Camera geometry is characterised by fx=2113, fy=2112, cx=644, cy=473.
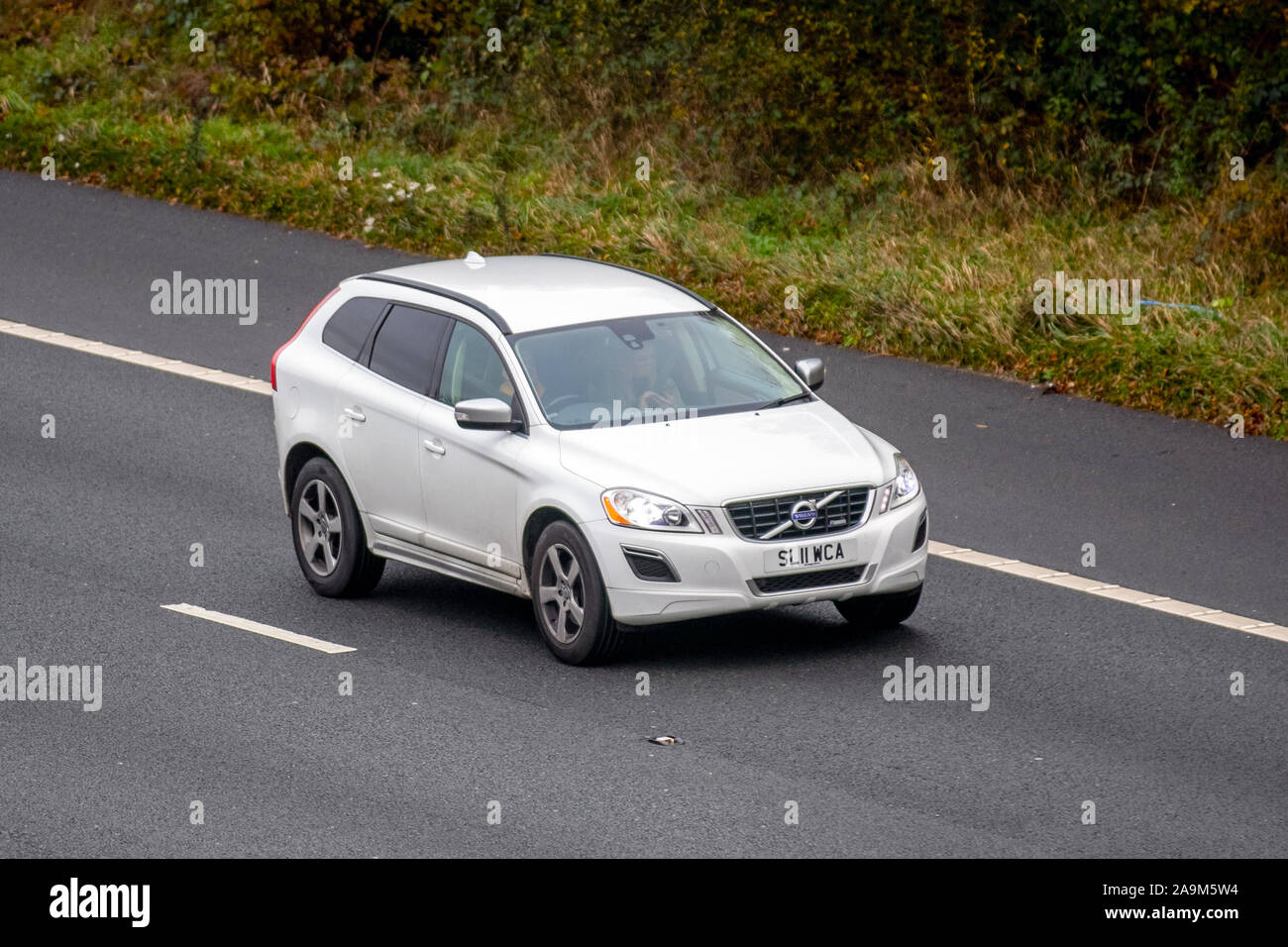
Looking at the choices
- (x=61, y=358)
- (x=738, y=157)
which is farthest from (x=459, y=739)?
(x=738, y=157)

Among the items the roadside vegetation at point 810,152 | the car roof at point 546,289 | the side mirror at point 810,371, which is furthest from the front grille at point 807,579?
the roadside vegetation at point 810,152

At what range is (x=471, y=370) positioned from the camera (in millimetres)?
11242

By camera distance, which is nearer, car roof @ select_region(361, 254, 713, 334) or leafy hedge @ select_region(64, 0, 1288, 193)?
car roof @ select_region(361, 254, 713, 334)

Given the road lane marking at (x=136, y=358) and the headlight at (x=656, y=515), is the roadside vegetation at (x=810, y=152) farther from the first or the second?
the headlight at (x=656, y=515)

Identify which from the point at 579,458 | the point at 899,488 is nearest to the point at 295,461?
the point at 579,458

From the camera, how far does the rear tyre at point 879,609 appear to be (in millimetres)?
10883

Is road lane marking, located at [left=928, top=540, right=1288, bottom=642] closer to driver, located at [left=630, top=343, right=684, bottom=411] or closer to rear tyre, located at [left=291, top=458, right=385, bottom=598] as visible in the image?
driver, located at [left=630, top=343, right=684, bottom=411]

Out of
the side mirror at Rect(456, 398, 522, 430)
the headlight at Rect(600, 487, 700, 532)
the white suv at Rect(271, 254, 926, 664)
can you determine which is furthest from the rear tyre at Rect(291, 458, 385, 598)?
the headlight at Rect(600, 487, 700, 532)

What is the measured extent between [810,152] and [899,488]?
11956 mm

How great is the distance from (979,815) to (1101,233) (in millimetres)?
11888

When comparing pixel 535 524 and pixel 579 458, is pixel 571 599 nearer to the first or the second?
pixel 535 524

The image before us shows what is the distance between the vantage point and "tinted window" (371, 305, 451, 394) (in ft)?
37.6

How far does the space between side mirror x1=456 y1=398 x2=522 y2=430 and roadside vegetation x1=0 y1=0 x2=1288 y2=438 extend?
671 cm

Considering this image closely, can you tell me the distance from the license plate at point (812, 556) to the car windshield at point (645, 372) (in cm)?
107
